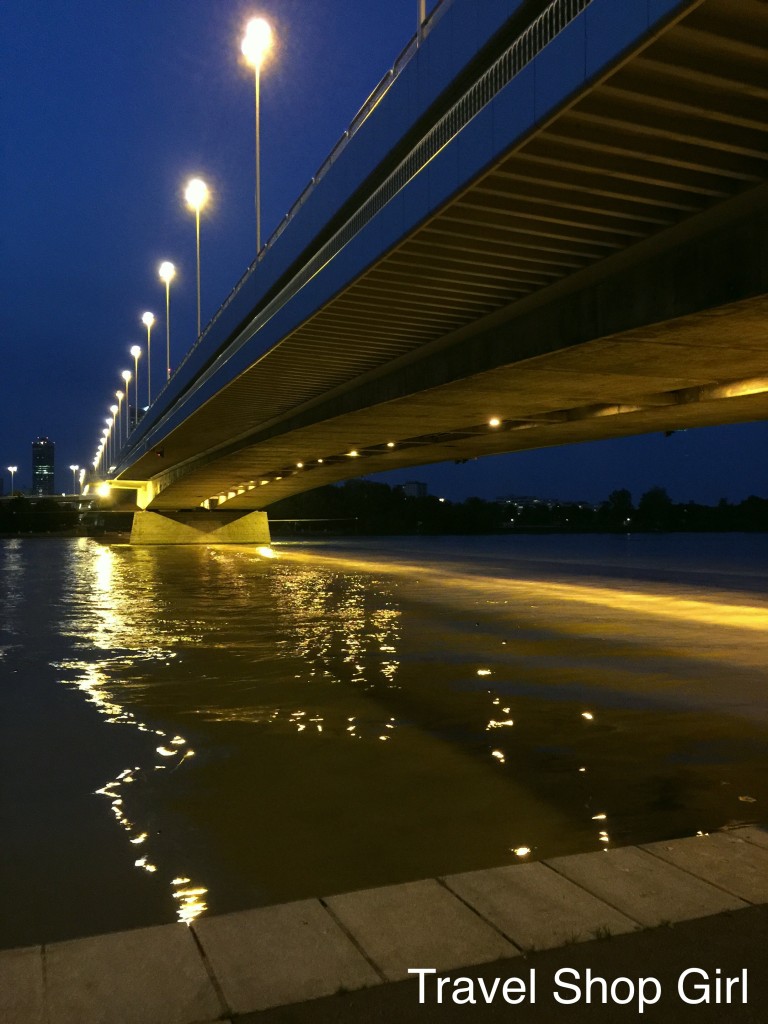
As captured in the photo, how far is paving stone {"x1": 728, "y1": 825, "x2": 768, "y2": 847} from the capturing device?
503 centimetres

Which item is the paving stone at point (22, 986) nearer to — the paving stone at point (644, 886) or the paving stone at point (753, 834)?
the paving stone at point (644, 886)

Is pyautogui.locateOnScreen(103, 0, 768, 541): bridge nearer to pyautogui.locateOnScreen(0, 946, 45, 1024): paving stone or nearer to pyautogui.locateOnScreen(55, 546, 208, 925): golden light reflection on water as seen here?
pyautogui.locateOnScreen(55, 546, 208, 925): golden light reflection on water

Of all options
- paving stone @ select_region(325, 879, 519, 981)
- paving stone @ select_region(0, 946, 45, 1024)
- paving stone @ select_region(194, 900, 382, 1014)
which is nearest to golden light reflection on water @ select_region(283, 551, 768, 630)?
paving stone @ select_region(325, 879, 519, 981)

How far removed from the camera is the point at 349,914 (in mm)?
4070

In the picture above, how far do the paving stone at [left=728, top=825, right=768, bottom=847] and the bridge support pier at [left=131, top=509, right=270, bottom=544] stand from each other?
66631mm

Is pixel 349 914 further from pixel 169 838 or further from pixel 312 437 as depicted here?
pixel 312 437

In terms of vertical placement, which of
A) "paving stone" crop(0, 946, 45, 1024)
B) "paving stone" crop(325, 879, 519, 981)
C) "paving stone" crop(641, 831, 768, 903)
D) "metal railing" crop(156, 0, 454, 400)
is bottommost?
"paving stone" crop(0, 946, 45, 1024)

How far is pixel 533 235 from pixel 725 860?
29.5ft

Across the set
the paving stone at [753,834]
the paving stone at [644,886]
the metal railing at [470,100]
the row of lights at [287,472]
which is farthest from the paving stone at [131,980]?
the row of lights at [287,472]

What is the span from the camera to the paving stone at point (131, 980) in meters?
3.30

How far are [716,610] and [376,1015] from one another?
18098 mm

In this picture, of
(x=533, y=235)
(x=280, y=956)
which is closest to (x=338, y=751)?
(x=280, y=956)

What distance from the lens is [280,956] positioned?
369 centimetres

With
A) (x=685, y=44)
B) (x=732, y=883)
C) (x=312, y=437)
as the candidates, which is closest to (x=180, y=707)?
(x=732, y=883)
